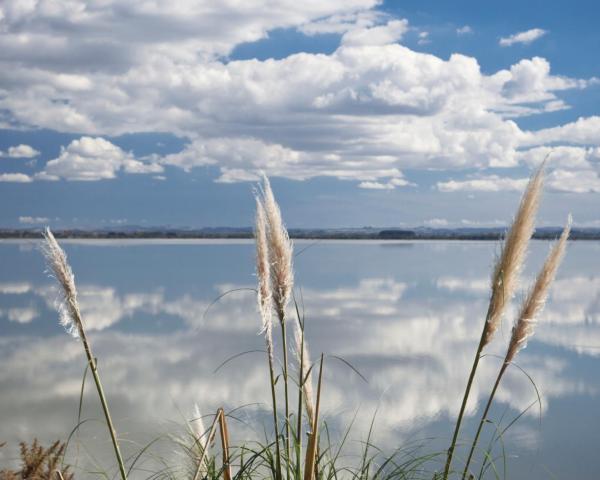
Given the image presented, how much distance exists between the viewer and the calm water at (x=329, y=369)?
773cm

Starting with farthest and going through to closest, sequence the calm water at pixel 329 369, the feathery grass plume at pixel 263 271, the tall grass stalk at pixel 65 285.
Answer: the calm water at pixel 329 369, the feathery grass plume at pixel 263 271, the tall grass stalk at pixel 65 285

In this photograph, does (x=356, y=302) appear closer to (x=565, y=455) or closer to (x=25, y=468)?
(x=565, y=455)

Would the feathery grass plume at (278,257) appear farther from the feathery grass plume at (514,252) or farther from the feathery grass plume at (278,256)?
the feathery grass plume at (514,252)

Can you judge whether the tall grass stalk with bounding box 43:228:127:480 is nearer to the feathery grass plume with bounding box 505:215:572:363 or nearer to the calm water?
the calm water

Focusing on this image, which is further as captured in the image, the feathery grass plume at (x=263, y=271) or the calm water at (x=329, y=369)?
the calm water at (x=329, y=369)

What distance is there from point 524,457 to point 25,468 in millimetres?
5220

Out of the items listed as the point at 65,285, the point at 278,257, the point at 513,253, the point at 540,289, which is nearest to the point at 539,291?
the point at 540,289

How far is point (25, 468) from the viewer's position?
3.73m

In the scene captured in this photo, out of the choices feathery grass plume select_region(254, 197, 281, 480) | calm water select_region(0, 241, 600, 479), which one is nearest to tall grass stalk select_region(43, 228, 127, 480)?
feathery grass plume select_region(254, 197, 281, 480)

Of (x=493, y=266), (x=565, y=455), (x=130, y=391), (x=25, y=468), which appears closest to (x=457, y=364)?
(x=565, y=455)

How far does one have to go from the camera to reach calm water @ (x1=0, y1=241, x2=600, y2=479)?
304 inches

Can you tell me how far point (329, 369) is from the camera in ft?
35.1

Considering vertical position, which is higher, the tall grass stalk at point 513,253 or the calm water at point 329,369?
the tall grass stalk at point 513,253

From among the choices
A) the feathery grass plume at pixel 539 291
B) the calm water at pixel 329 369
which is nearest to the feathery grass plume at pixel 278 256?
the calm water at pixel 329 369
